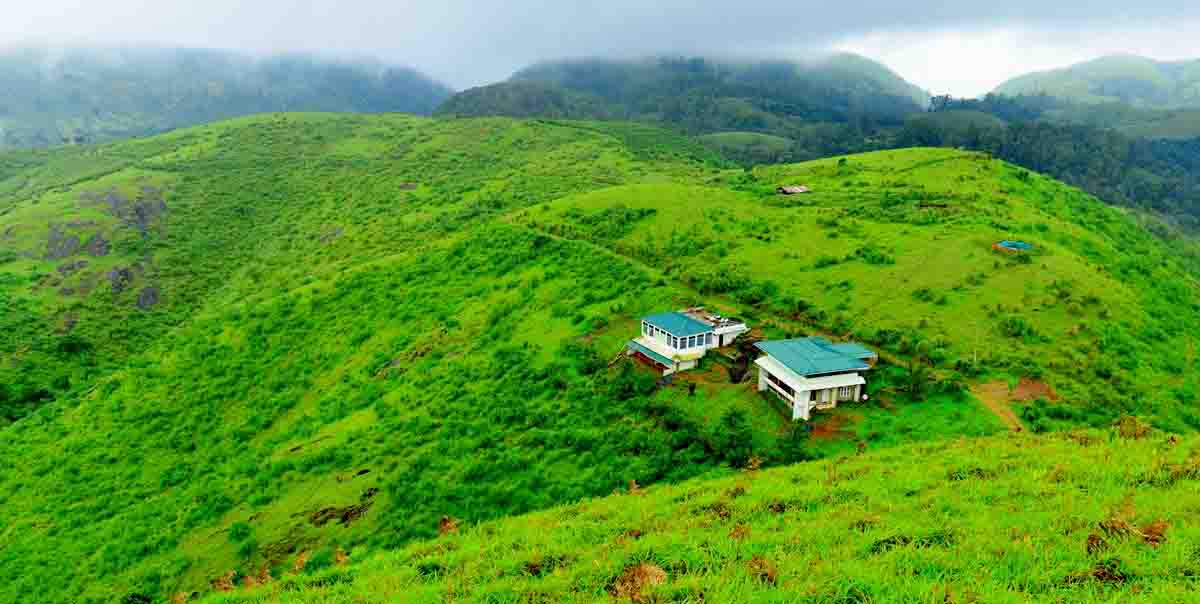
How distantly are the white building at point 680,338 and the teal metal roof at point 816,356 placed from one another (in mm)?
3161

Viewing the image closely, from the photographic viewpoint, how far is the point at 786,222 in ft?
178

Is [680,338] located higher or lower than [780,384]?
higher

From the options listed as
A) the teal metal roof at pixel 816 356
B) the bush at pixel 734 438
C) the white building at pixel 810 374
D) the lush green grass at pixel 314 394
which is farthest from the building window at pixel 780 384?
the lush green grass at pixel 314 394

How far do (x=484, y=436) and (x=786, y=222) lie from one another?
3649 cm

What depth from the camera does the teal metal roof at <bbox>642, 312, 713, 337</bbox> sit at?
29719 millimetres

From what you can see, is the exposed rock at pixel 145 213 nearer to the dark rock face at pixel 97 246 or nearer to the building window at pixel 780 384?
the dark rock face at pixel 97 246

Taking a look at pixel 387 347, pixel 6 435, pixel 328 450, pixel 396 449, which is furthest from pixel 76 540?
pixel 6 435

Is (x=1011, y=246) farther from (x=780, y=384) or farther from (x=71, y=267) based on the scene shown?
(x=71, y=267)

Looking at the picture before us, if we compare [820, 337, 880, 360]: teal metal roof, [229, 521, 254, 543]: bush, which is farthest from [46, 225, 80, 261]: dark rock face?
[820, 337, 880, 360]: teal metal roof

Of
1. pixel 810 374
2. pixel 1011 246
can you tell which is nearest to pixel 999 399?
pixel 810 374

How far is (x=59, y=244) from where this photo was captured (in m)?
87.9

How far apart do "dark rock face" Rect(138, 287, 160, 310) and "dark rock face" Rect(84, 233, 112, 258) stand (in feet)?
49.4

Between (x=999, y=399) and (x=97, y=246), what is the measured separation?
363 ft

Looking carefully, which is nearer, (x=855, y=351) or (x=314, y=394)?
(x=855, y=351)
